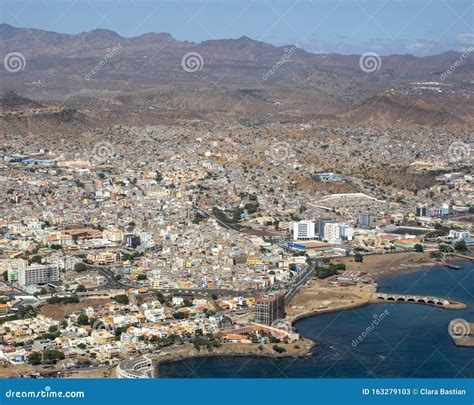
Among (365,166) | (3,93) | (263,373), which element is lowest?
(263,373)

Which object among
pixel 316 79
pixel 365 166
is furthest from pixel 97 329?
pixel 316 79

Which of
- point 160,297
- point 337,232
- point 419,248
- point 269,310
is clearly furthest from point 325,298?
point 337,232

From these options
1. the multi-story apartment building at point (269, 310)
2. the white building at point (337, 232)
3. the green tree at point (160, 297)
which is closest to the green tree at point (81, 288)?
the green tree at point (160, 297)

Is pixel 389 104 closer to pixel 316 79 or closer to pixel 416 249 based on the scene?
pixel 316 79

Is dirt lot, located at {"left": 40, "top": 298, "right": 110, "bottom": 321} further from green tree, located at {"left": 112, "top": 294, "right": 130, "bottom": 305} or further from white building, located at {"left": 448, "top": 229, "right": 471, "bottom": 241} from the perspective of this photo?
white building, located at {"left": 448, "top": 229, "right": 471, "bottom": 241}

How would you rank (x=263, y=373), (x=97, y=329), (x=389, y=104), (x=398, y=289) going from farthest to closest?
(x=389, y=104) < (x=398, y=289) < (x=97, y=329) < (x=263, y=373)

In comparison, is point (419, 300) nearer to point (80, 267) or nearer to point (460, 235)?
point (80, 267)

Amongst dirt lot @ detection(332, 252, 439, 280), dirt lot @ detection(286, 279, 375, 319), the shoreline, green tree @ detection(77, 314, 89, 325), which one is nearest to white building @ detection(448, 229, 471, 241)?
dirt lot @ detection(332, 252, 439, 280)
